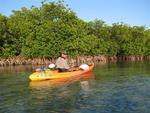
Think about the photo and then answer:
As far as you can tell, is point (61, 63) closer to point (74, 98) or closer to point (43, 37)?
point (74, 98)

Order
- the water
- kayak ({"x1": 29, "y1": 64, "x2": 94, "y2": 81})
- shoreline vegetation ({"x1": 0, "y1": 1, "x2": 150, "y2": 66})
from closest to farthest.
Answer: the water, kayak ({"x1": 29, "y1": 64, "x2": 94, "y2": 81}), shoreline vegetation ({"x1": 0, "y1": 1, "x2": 150, "y2": 66})

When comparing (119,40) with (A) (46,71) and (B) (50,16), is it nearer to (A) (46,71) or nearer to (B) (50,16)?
(B) (50,16)

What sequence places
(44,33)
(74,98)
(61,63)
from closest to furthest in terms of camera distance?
(74,98) < (61,63) < (44,33)

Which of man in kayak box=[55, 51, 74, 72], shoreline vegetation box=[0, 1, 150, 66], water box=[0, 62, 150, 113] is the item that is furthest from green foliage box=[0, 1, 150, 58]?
water box=[0, 62, 150, 113]

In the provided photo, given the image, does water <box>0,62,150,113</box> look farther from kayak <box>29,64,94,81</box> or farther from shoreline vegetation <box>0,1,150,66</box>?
shoreline vegetation <box>0,1,150,66</box>

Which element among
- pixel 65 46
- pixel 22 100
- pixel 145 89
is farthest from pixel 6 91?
pixel 65 46

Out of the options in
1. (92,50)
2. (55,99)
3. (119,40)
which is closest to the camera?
(55,99)

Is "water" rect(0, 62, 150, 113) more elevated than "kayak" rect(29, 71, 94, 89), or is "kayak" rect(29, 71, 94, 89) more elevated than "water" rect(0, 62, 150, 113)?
→ "kayak" rect(29, 71, 94, 89)

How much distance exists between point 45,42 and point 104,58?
12.2 metres

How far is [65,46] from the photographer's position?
58312 millimetres

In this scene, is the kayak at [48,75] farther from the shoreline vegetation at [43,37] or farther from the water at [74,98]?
the shoreline vegetation at [43,37]

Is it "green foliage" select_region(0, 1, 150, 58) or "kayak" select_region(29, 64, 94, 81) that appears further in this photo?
"green foliage" select_region(0, 1, 150, 58)

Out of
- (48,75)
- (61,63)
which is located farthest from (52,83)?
(61,63)

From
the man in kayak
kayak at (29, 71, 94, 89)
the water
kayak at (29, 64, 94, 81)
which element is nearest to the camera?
the water
